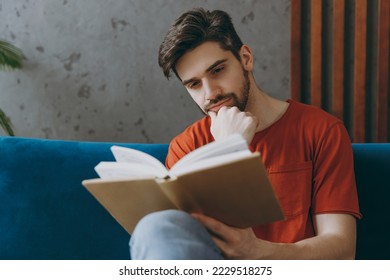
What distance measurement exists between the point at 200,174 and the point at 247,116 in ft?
1.31

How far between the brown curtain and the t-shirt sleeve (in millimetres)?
647

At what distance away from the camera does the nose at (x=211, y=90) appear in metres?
1.27

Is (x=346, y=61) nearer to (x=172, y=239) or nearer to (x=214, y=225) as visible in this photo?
(x=214, y=225)

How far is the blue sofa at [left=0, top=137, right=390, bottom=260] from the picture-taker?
145 cm

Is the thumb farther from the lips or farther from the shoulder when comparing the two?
the shoulder

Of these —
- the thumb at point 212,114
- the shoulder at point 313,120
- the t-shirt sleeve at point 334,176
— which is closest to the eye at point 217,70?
the thumb at point 212,114

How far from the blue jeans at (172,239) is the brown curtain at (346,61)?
1184 mm

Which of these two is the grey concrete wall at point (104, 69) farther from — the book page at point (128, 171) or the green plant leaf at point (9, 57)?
the book page at point (128, 171)

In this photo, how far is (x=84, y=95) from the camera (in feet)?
6.82

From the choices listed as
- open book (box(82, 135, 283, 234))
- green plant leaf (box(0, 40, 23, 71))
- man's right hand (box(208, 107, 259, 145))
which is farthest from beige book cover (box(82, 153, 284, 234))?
green plant leaf (box(0, 40, 23, 71))

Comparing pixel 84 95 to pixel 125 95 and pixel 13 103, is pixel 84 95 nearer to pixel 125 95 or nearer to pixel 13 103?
pixel 125 95

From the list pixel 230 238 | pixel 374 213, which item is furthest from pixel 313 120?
pixel 230 238

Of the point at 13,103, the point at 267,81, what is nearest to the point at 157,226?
the point at 267,81

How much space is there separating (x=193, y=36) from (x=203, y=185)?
2.03 ft
